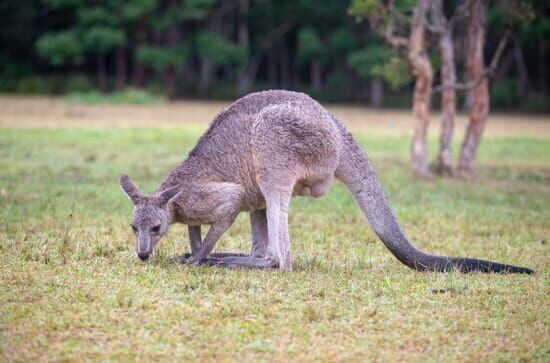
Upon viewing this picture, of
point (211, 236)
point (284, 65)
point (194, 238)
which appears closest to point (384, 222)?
point (211, 236)

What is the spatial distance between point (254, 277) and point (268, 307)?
83cm

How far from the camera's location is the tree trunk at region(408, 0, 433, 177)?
13.0 meters

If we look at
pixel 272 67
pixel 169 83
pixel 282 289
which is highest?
pixel 272 67

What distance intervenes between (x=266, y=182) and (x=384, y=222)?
973mm

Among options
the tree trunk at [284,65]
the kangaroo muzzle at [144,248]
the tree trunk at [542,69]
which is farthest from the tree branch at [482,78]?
the tree trunk at [284,65]

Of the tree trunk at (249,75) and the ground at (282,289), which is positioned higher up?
the tree trunk at (249,75)

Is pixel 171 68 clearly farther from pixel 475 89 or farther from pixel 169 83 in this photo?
pixel 475 89

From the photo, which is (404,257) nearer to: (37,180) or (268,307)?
(268,307)

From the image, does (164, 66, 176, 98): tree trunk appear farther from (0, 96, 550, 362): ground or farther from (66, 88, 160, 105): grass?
(0, 96, 550, 362): ground

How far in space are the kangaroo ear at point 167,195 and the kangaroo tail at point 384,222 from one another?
1.31 m

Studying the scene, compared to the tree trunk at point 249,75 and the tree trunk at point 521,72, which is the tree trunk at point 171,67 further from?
the tree trunk at point 521,72

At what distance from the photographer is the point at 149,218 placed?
6.34 meters

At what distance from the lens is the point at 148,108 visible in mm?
29156

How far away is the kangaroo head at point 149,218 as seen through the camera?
6270mm
